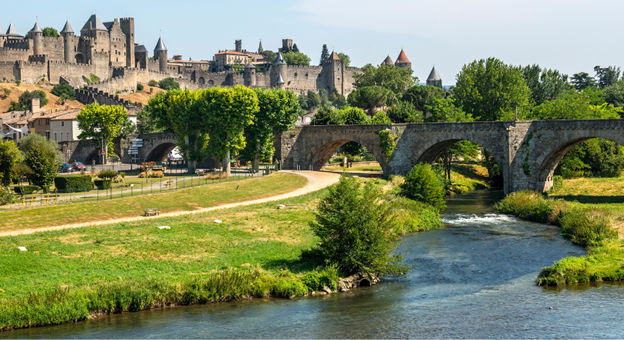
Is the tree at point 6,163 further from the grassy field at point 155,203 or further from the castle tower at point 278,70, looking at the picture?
the castle tower at point 278,70

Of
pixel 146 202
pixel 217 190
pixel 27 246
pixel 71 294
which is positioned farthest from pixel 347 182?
pixel 217 190

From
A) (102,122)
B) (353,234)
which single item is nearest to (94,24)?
(102,122)

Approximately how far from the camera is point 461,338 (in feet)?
91.5

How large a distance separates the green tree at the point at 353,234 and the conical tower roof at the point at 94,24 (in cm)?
14154

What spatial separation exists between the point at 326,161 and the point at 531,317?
58057mm

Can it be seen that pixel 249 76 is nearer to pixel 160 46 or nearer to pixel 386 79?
pixel 160 46

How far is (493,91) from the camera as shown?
94250 millimetres

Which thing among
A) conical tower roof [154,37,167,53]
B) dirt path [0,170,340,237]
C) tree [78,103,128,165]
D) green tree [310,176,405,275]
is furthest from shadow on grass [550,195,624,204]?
conical tower roof [154,37,167,53]

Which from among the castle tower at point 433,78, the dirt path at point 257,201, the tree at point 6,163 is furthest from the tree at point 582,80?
the tree at point 6,163

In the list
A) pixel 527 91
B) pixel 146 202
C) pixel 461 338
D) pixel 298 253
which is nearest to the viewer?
pixel 461 338

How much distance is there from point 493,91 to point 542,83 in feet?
78.9

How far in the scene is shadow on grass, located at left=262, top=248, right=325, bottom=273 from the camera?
123 feet

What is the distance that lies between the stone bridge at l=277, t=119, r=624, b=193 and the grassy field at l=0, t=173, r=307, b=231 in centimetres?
986

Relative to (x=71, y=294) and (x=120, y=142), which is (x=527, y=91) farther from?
(x=71, y=294)
